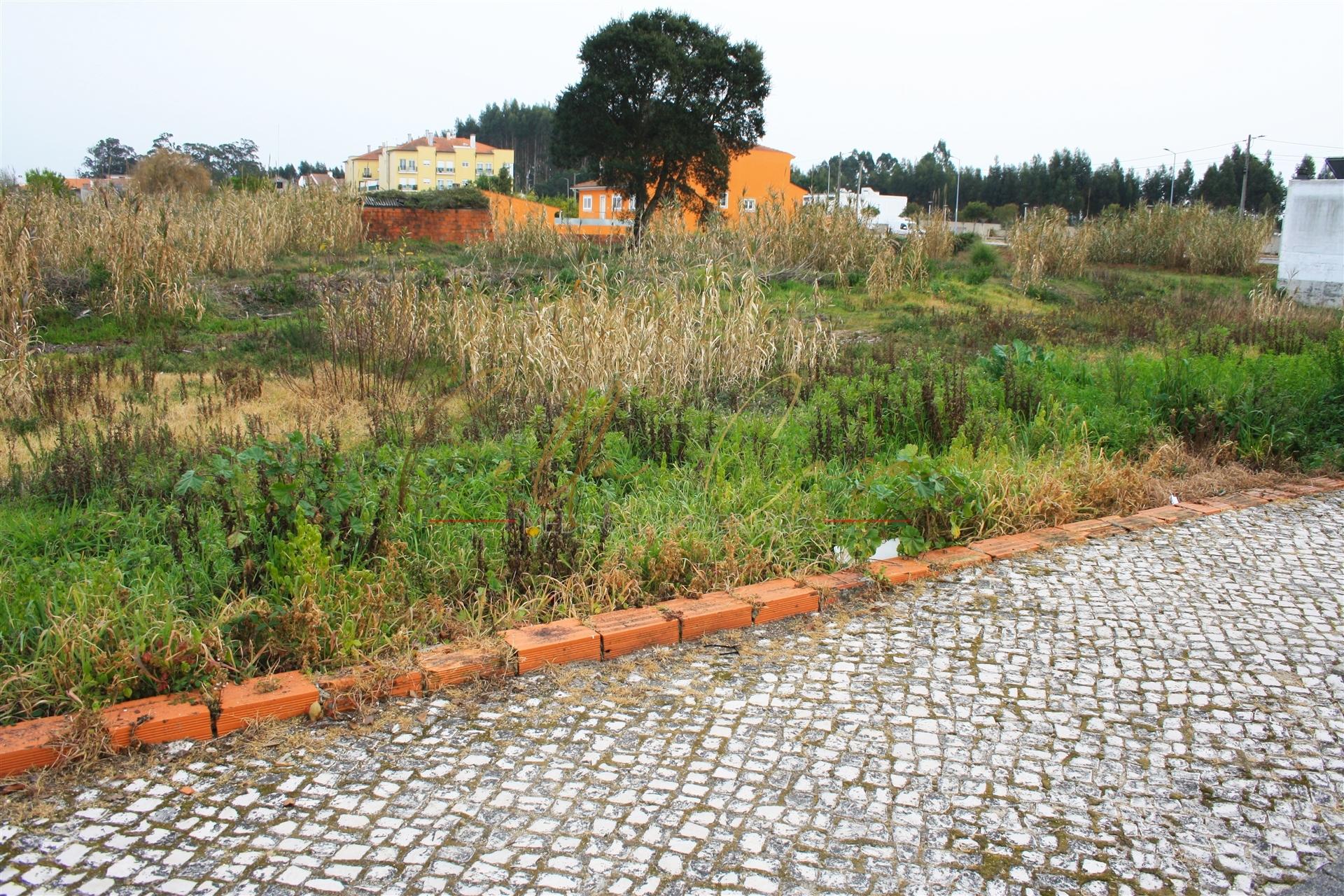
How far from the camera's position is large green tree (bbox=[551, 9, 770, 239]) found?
2433cm

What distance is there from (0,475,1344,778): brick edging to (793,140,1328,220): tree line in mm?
44311

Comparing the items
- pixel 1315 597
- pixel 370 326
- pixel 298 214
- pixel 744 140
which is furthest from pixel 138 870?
pixel 744 140

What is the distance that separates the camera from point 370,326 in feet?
26.2

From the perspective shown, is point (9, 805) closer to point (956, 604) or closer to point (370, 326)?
point (956, 604)

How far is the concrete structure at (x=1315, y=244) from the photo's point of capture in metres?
17.6

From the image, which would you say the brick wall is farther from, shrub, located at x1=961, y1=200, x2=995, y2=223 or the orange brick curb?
shrub, located at x1=961, y1=200, x2=995, y2=223

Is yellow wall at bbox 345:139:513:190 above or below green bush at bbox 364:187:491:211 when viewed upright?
above

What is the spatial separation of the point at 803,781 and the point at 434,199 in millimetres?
19127

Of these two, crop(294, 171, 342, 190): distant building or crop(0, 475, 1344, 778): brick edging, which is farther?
crop(294, 171, 342, 190): distant building

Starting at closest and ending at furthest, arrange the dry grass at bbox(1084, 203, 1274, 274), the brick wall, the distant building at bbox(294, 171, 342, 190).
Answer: the distant building at bbox(294, 171, 342, 190) → the brick wall → the dry grass at bbox(1084, 203, 1274, 274)

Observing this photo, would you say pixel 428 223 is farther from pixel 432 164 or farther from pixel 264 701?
pixel 432 164

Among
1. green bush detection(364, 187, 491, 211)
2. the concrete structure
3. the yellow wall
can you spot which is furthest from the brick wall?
the yellow wall

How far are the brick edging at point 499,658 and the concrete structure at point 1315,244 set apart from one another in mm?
16433

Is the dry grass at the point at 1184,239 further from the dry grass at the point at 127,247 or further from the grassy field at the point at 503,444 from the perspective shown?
the dry grass at the point at 127,247
